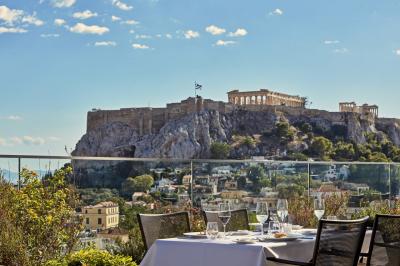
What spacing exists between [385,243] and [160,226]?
4.92 feet

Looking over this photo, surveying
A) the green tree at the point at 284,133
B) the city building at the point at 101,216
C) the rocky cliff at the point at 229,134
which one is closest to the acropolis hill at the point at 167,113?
the rocky cliff at the point at 229,134

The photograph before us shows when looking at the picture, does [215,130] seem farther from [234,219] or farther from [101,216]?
[234,219]

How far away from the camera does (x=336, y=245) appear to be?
4316 millimetres

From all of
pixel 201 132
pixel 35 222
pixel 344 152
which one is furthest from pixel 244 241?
pixel 344 152

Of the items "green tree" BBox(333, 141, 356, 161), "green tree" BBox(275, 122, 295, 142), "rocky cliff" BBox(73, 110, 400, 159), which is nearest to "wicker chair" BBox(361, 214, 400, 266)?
"rocky cliff" BBox(73, 110, 400, 159)

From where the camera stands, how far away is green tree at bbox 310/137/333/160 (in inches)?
A: 3632

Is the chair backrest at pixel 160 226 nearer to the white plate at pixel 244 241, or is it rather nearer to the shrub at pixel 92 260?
the shrub at pixel 92 260

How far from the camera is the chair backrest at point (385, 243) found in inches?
187

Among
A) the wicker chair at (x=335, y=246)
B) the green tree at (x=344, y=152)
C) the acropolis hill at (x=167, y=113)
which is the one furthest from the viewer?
the acropolis hill at (x=167, y=113)

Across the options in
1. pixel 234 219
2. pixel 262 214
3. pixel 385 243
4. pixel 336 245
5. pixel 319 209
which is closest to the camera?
pixel 336 245

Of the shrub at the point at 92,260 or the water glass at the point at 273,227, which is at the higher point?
the water glass at the point at 273,227

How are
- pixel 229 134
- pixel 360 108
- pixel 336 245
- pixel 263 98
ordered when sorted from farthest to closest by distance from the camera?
pixel 360 108, pixel 263 98, pixel 229 134, pixel 336 245

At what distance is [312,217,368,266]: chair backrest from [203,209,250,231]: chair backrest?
1.34 m

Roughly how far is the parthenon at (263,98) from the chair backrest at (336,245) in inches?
3995
